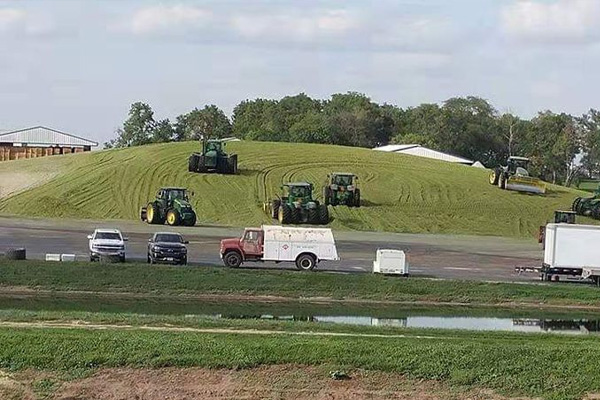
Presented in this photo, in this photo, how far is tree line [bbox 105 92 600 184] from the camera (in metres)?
177

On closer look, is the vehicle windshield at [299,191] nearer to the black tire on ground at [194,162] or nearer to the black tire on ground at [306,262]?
the black tire on ground at [194,162]

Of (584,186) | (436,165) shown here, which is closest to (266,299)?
(436,165)

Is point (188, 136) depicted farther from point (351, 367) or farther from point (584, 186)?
point (351, 367)

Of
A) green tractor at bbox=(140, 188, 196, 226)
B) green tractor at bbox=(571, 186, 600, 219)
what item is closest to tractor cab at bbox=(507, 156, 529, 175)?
green tractor at bbox=(571, 186, 600, 219)

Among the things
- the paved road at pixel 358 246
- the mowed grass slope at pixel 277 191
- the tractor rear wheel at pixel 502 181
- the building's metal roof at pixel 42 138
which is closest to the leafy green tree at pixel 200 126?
the building's metal roof at pixel 42 138

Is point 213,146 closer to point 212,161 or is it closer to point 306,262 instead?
point 212,161

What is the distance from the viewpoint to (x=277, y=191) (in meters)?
94.4

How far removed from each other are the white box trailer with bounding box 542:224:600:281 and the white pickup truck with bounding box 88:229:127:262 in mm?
19668

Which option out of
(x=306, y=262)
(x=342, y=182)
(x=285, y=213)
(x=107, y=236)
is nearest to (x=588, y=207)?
(x=342, y=182)

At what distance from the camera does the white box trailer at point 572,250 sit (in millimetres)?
49594

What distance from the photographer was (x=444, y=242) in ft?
239

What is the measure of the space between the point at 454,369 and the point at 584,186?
541 ft

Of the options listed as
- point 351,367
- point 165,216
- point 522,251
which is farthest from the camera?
point 165,216

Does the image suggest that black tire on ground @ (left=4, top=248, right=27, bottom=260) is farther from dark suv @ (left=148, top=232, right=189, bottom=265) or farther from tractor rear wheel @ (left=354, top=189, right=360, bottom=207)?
tractor rear wheel @ (left=354, top=189, right=360, bottom=207)
